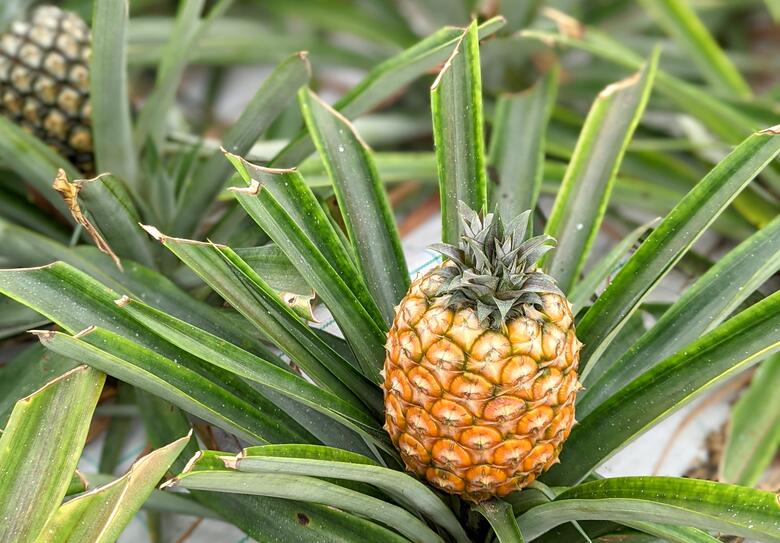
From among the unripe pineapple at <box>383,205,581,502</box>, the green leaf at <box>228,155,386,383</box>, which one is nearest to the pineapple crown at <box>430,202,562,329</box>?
the unripe pineapple at <box>383,205,581,502</box>

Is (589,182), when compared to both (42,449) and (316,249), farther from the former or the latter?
(42,449)

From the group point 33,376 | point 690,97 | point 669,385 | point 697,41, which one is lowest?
point 33,376

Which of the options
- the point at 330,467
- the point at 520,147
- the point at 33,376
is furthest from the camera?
the point at 520,147

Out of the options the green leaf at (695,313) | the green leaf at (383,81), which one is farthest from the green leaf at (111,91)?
the green leaf at (695,313)

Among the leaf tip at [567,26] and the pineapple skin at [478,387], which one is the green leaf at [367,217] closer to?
the pineapple skin at [478,387]

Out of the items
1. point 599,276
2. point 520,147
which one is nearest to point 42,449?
point 599,276

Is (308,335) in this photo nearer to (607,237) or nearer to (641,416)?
(641,416)
